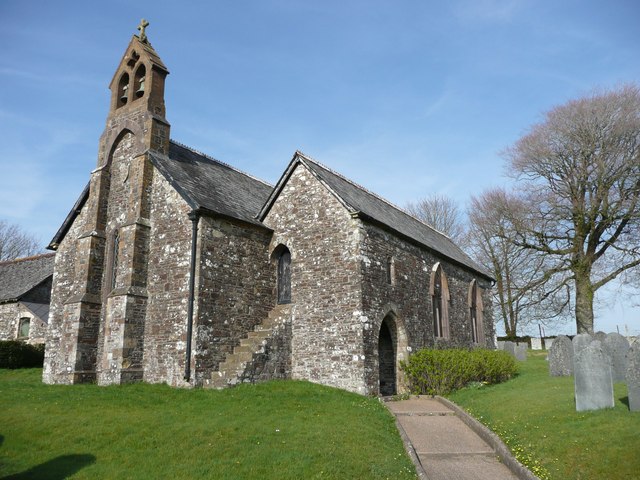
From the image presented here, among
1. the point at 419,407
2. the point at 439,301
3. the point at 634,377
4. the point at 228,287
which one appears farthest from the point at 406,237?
Answer: the point at 634,377

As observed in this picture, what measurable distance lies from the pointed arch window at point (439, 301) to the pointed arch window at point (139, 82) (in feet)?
47.0

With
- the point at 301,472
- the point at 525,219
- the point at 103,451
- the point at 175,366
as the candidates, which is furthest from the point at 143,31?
the point at 525,219

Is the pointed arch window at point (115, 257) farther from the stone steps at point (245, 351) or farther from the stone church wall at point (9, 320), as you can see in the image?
the stone church wall at point (9, 320)

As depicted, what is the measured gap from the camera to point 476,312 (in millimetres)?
28578

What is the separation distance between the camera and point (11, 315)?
97.8 ft

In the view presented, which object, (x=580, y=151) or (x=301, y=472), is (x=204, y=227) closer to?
(x=301, y=472)

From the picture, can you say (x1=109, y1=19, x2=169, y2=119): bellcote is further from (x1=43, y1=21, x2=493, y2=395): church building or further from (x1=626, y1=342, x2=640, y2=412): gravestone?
(x1=626, y1=342, x2=640, y2=412): gravestone

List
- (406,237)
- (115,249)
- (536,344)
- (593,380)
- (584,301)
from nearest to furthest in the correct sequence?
1. (593,380)
2. (115,249)
3. (406,237)
4. (584,301)
5. (536,344)

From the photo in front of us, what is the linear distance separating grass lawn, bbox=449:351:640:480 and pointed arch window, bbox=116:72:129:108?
1725 cm

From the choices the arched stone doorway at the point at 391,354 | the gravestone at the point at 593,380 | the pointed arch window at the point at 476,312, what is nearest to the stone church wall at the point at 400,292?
the arched stone doorway at the point at 391,354

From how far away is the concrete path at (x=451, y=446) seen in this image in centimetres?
957

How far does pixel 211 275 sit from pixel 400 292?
712cm

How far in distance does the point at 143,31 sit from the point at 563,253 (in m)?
24.0

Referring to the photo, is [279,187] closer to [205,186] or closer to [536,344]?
[205,186]
